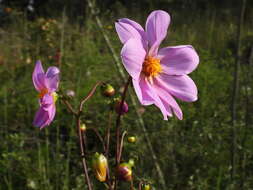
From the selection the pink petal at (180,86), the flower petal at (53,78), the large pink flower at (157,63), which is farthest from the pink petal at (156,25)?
the flower petal at (53,78)

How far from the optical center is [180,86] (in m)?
0.81

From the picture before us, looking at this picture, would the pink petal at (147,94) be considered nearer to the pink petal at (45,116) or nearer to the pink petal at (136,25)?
the pink petal at (136,25)

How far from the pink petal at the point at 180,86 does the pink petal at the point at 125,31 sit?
0.18 m

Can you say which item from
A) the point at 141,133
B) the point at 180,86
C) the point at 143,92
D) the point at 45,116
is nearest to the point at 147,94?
the point at 143,92

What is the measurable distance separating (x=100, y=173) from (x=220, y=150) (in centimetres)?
111

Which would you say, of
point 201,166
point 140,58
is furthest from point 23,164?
point 140,58

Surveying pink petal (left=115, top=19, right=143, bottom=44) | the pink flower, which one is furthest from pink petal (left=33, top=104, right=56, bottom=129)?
pink petal (left=115, top=19, right=143, bottom=44)

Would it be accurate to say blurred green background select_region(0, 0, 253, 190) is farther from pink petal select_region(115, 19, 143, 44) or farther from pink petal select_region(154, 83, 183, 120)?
pink petal select_region(115, 19, 143, 44)

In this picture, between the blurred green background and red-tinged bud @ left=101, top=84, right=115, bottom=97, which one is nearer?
red-tinged bud @ left=101, top=84, right=115, bottom=97

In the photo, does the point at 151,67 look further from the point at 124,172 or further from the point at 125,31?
the point at 124,172

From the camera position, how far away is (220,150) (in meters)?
1.68

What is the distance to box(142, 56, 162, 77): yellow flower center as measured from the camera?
0.81 metres

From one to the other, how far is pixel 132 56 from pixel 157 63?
0.58 feet

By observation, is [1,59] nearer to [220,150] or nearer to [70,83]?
[70,83]
